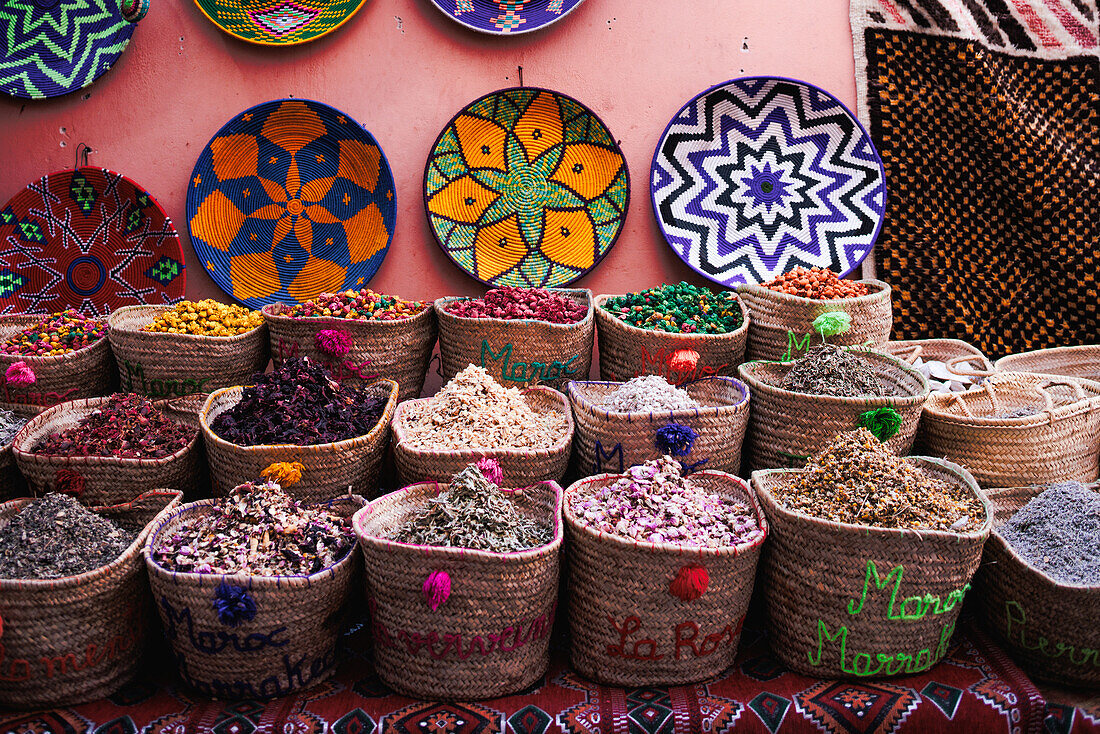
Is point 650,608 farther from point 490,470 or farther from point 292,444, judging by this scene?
point 292,444

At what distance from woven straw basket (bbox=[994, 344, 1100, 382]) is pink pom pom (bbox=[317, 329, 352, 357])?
2654 millimetres

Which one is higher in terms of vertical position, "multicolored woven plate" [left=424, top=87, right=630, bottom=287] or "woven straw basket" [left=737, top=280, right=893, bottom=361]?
"multicolored woven plate" [left=424, top=87, right=630, bottom=287]

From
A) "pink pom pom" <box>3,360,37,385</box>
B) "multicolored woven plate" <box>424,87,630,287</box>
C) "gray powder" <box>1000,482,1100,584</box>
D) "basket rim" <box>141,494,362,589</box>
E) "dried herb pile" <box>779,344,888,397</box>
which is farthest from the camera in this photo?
"multicolored woven plate" <box>424,87,630,287</box>

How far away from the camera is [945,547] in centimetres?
191

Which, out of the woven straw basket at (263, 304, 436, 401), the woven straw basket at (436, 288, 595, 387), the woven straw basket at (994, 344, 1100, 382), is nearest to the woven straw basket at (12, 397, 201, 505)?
the woven straw basket at (263, 304, 436, 401)

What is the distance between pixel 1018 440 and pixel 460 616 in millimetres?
1896

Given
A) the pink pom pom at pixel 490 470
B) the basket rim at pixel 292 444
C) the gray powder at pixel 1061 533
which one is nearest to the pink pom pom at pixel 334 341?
the basket rim at pixel 292 444

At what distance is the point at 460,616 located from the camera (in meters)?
1.85

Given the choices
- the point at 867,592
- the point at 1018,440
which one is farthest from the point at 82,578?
the point at 1018,440

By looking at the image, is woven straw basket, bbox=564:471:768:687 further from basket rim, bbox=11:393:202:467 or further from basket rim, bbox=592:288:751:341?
basket rim, bbox=11:393:202:467

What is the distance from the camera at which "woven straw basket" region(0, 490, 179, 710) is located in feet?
5.98

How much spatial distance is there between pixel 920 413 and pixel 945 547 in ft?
2.29

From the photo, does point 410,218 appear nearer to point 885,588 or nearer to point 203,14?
point 203,14

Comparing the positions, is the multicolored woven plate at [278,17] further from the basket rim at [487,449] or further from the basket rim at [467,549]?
the basket rim at [467,549]
